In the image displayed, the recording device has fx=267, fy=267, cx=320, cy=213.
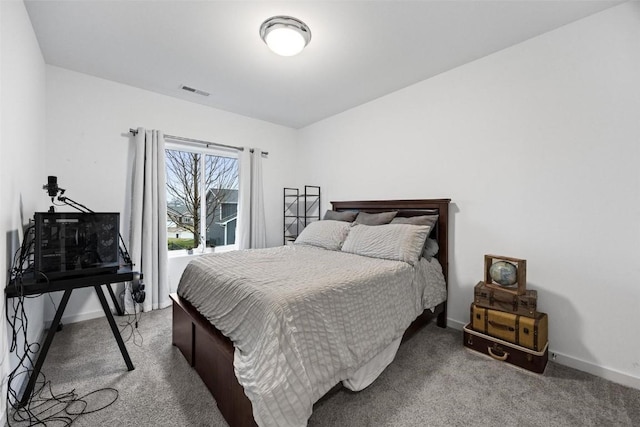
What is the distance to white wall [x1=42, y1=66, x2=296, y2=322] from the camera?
8.62ft

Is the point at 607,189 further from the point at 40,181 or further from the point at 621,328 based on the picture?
the point at 40,181

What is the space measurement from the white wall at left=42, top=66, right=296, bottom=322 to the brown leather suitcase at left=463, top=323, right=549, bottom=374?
328 cm

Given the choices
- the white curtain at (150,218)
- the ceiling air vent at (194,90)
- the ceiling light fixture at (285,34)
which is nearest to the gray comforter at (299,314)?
the white curtain at (150,218)

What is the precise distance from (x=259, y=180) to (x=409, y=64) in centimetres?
241

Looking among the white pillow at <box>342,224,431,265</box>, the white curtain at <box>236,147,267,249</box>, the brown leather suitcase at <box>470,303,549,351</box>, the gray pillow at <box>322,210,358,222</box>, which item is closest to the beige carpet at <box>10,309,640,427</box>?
the brown leather suitcase at <box>470,303,549,351</box>

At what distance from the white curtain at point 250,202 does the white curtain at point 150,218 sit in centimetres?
99

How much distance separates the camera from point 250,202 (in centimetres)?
386

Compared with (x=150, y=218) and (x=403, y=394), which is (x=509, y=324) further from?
(x=150, y=218)

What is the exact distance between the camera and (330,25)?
1978 mm

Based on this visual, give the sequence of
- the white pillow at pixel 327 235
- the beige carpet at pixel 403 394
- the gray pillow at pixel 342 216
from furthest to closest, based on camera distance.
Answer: the gray pillow at pixel 342 216 → the white pillow at pixel 327 235 → the beige carpet at pixel 403 394

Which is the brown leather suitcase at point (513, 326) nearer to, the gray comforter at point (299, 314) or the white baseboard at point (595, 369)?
the white baseboard at point (595, 369)

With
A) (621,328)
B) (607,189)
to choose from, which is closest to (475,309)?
(621,328)

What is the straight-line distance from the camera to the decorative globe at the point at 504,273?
2008mm

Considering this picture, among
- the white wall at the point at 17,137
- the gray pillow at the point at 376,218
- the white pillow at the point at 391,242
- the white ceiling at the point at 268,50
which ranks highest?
the white ceiling at the point at 268,50
